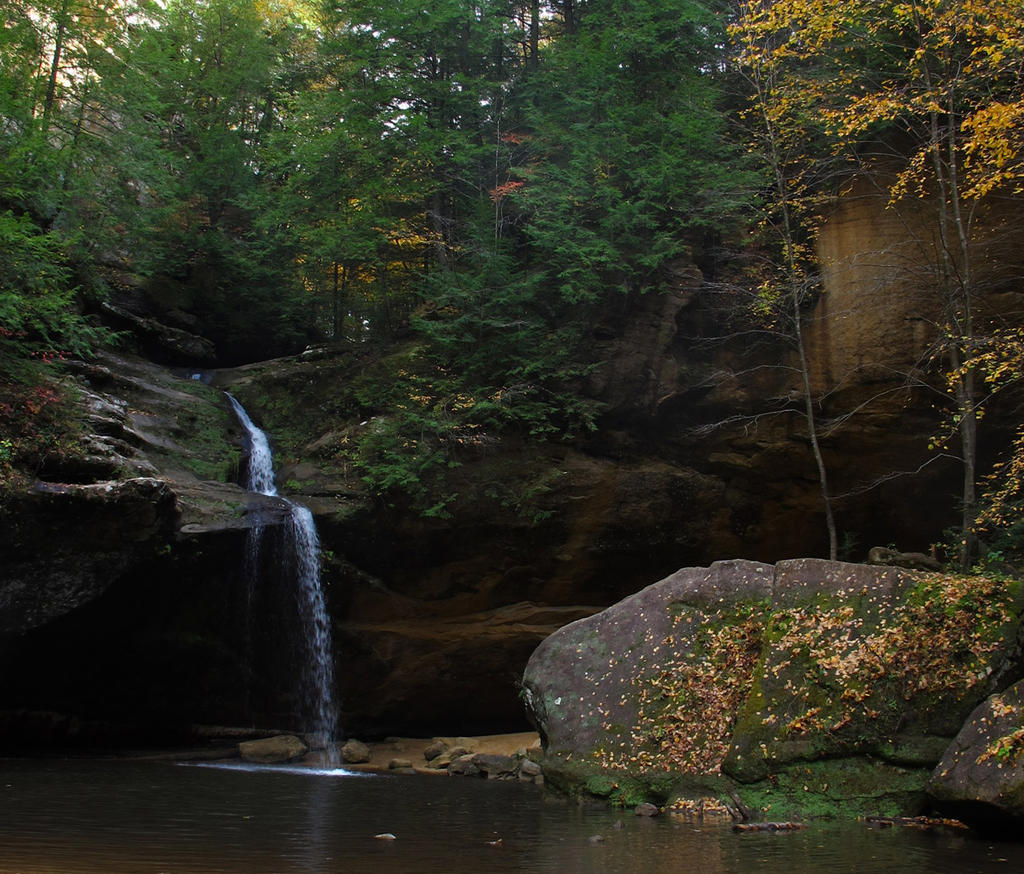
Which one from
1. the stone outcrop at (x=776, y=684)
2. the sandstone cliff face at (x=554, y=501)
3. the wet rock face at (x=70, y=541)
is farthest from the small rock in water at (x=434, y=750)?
the wet rock face at (x=70, y=541)

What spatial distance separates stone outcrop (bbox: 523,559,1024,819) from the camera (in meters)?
8.11

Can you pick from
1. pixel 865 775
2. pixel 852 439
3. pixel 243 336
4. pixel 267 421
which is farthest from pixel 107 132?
pixel 865 775

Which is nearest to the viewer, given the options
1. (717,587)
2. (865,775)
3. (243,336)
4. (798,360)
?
(865,775)

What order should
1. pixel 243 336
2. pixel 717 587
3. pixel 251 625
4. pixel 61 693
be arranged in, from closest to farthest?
pixel 717 587
pixel 61 693
pixel 251 625
pixel 243 336

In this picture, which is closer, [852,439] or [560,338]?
[852,439]

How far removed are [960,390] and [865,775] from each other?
21.2 feet

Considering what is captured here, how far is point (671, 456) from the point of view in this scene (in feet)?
54.5

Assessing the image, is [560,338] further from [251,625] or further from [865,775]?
[865,775]

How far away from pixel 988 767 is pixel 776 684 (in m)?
2.34

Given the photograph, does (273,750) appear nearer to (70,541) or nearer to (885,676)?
(70,541)

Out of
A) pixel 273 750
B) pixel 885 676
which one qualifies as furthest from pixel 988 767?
pixel 273 750

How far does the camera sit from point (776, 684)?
8.88 metres

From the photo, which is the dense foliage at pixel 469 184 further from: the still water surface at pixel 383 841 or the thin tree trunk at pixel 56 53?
the still water surface at pixel 383 841

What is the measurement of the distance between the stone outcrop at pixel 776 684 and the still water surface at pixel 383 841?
736 mm
